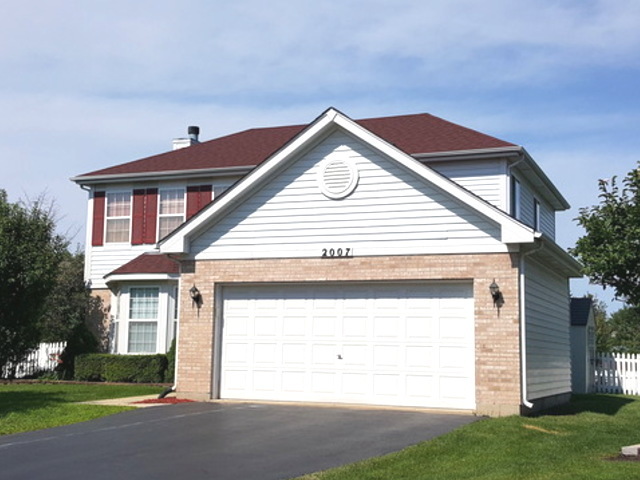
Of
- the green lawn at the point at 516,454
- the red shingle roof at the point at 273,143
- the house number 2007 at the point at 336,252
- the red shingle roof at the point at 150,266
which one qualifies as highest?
the red shingle roof at the point at 273,143

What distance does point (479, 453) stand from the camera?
1116 centimetres

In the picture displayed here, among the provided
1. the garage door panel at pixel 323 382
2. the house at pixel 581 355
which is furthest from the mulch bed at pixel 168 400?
the house at pixel 581 355

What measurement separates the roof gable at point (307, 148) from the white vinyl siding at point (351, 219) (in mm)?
205

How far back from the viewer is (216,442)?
12.0 metres

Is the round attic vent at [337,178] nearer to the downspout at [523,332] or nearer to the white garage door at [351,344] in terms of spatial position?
the white garage door at [351,344]

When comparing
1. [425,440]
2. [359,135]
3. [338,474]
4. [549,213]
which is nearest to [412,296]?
[359,135]

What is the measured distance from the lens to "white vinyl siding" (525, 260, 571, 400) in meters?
16.4

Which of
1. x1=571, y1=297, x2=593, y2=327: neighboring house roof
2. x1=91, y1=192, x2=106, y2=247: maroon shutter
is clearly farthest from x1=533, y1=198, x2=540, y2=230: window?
x1=91, y1=192, x2=106, y2=247: maroon shutter

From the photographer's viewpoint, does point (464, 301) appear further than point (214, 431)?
Yes

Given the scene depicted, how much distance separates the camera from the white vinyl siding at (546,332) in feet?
53.9

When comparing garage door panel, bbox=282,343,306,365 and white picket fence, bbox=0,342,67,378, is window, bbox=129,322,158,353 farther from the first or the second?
garage door panel, bbox=282,343,306,365

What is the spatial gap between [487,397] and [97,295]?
17013 millimetres

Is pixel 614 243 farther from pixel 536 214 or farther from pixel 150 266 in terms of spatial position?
pixel 150 266

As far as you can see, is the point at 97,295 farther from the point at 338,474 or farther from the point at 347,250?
the point at 338,474
